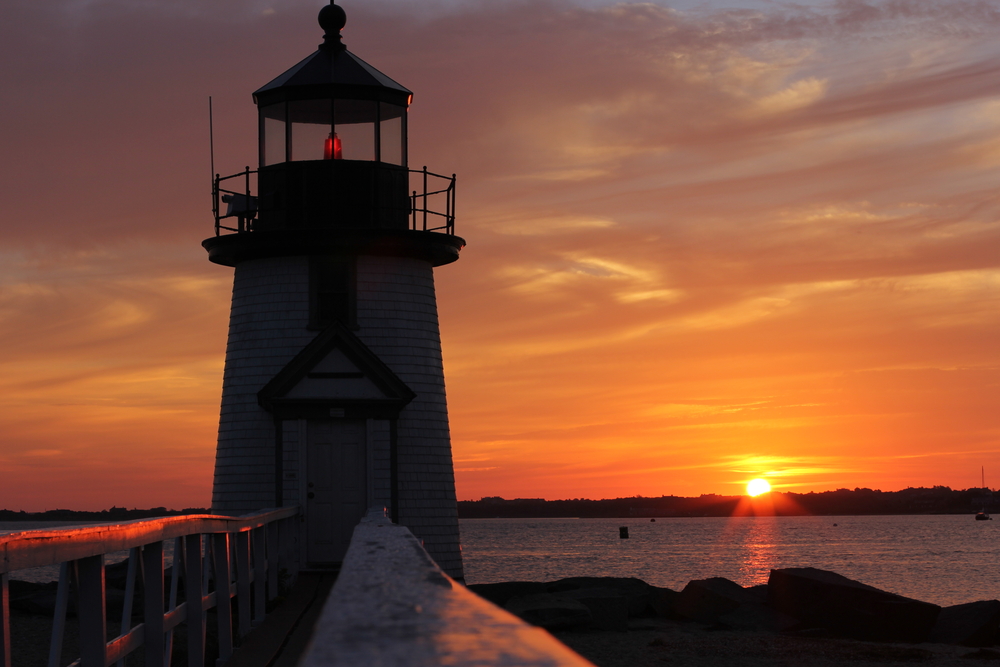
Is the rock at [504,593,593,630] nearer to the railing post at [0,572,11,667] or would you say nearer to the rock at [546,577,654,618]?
the rock at [546,577,654,618]

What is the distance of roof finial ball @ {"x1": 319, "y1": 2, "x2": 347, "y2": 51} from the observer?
20.1 meters

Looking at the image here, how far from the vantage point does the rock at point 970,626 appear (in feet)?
61.8

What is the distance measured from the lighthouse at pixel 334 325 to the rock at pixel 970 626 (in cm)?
869

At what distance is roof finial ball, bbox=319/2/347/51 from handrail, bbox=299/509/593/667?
753 inches

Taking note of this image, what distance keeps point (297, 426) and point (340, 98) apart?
19.0 ft

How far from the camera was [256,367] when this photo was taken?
62.0 feet

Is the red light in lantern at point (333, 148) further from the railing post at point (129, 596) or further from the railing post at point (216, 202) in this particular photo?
the railing post at point (129, 596)

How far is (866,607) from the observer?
19.3 m

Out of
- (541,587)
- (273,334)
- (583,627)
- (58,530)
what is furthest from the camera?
(541,587)

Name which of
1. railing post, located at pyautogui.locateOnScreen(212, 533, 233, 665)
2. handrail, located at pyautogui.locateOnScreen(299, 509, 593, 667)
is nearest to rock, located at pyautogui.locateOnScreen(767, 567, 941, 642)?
railing post, located at pyautogui.locateOnScreen(212, 533, 233, 665)

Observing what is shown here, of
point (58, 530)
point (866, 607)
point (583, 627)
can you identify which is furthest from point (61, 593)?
point (866, 607)

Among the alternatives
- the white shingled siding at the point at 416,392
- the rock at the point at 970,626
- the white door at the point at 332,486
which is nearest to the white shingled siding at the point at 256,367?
the white door at the point at 332,486

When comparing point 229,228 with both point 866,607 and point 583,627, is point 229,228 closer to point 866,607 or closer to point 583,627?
point 583,627

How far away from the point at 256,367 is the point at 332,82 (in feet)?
16.9
